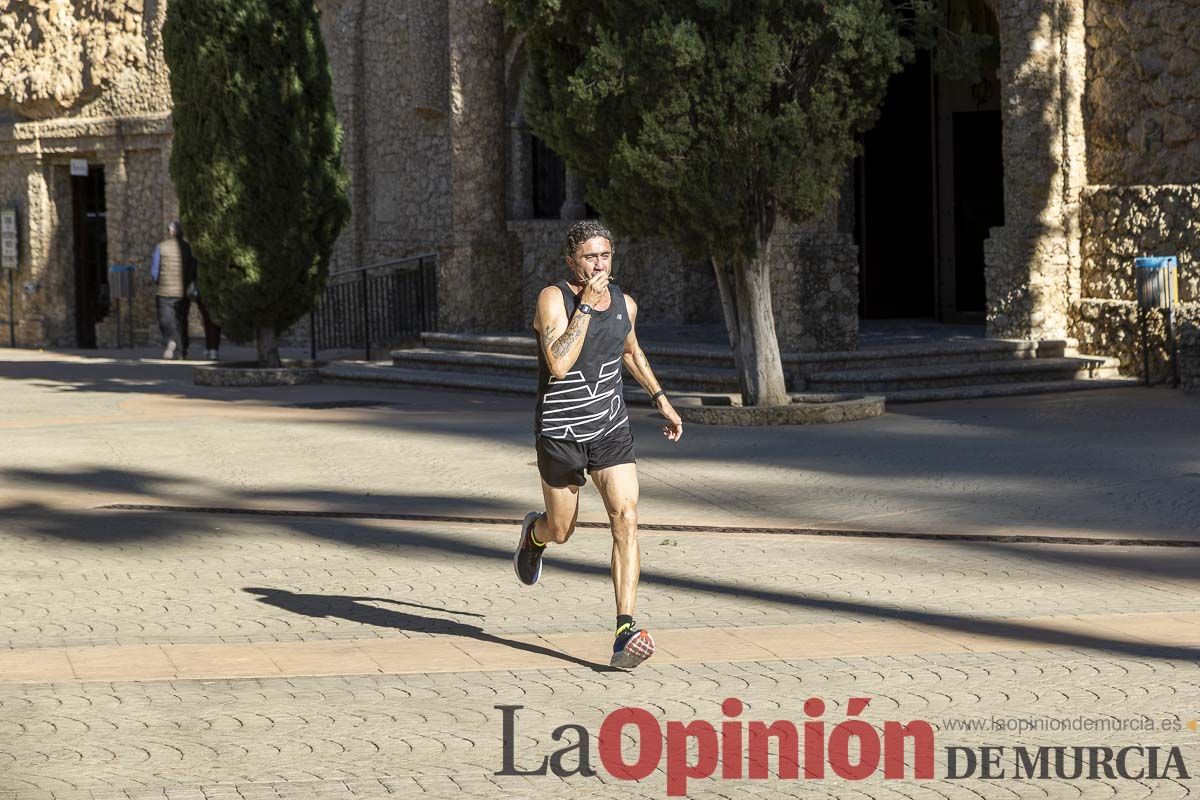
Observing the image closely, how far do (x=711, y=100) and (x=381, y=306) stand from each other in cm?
1191

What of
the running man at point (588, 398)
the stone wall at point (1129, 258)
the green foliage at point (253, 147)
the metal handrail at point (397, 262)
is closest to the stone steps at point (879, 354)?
the stone wall at point (1129, 258)

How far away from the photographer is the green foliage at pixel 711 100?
14.6 metres

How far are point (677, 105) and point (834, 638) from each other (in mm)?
7916

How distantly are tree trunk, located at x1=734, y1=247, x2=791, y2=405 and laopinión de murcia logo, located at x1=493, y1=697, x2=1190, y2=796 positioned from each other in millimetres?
9260

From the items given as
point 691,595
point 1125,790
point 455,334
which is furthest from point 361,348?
point 1125,790

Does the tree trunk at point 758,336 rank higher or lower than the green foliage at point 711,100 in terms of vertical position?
lower

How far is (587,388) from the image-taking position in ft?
24.2

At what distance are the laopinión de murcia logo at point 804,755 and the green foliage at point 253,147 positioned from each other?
15224 mm

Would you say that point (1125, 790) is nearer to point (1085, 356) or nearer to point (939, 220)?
point (1085, 356)

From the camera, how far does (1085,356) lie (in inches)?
717

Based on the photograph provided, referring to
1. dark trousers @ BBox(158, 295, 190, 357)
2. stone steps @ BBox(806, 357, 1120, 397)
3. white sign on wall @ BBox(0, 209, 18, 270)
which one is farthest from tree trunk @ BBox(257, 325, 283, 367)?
white sign on wall @ BBox(0, 209, 18, 270)

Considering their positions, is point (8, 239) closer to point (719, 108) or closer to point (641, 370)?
point (719, 108)

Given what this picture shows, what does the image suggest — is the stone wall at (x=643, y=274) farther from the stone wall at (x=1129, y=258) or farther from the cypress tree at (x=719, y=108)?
the cypress tree at (x=719, y=108)

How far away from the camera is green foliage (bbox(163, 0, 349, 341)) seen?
20375 mm
